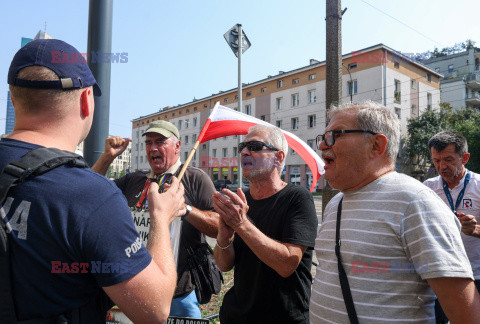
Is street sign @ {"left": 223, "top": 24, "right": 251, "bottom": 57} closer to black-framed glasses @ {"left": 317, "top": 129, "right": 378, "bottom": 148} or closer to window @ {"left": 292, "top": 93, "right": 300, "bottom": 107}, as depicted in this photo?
black-framed glasses @ {"left": 317, "top": 129, "right": 378, "bottom": 148}

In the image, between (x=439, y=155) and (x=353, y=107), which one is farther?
(x=439, y=155)

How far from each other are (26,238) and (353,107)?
1.65 metres

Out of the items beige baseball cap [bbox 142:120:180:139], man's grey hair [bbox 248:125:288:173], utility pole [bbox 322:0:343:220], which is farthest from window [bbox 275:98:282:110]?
man's grey hair [bbox 248:125:288:173]

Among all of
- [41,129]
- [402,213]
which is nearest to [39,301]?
[41,129]

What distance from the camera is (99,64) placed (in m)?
2.96

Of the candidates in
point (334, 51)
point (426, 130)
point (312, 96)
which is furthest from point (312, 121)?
point (334, 51)

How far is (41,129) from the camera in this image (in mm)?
1239

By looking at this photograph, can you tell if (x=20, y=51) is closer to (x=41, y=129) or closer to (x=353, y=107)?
(x=41, y=129)

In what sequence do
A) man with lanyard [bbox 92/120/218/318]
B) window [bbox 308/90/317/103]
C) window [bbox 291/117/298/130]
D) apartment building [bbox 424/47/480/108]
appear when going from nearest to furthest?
man with lanyard [bbox 92/120/218/318], window [bbox 308/90/317/103], window [bbox 291/117/298/130], apartment building [bbox 424/47/480/108]

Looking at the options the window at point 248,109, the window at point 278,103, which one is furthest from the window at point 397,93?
the window at point 248,109

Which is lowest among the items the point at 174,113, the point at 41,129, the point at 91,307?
the point at 91,307

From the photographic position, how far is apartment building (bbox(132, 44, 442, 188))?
1284 inches

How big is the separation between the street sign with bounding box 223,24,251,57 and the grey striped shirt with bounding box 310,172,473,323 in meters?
6.59

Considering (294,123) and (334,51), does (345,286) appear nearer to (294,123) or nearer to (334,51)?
(334,51)
